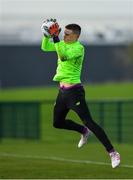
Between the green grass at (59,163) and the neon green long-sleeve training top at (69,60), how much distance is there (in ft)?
5.31

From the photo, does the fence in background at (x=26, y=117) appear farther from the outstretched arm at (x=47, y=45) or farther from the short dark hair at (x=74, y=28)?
the short dark hair at (x=74, y=28)

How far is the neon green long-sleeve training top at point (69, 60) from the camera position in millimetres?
16203

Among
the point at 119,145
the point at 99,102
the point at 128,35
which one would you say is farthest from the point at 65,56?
the point at 128,35

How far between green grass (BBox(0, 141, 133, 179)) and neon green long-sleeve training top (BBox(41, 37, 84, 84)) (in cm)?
162

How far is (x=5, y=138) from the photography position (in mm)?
30281

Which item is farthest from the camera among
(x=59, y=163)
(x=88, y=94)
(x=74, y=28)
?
(x=88, y=94)

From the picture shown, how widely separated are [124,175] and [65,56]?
2190 mm

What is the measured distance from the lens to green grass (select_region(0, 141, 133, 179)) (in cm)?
1650

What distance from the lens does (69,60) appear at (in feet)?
53.7

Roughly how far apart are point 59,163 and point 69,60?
3084 millimetres

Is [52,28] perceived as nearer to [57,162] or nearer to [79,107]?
[79,107]

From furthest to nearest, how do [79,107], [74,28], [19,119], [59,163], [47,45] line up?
[19,119], [59,163], [47,45], [79,107], [74,28]

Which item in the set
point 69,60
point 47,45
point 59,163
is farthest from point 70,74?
point 59,163

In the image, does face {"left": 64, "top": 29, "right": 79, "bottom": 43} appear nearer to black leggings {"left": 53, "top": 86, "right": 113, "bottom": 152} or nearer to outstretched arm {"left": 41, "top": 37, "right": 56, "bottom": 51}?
outstretched arm {"left": 41, "top": 37, "right": 56, "bottom": 51}
